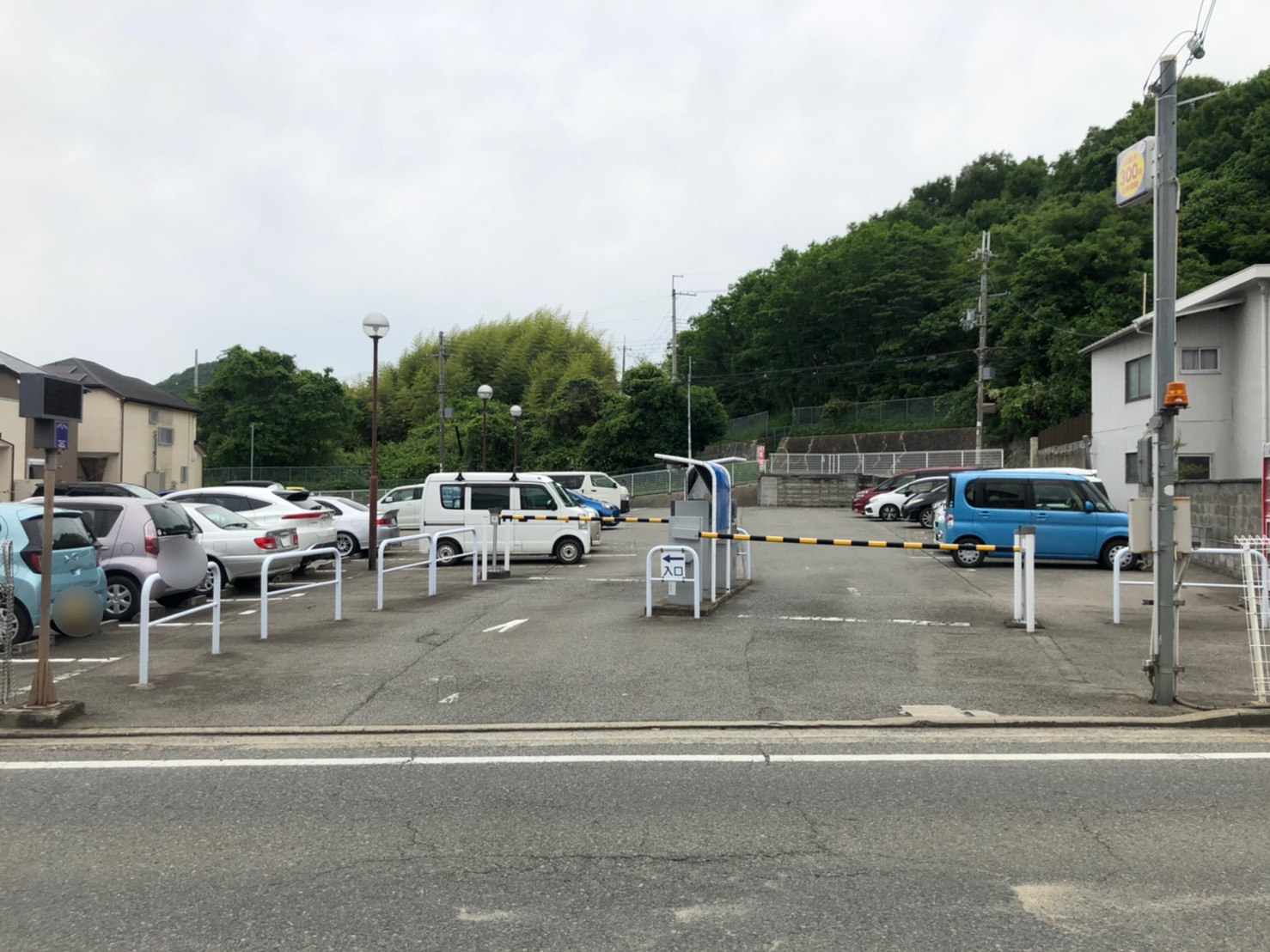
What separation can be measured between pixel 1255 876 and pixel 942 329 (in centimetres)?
5737

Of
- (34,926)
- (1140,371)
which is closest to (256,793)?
(34,926)

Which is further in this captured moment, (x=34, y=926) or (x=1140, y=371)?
(x=1140, y=371)

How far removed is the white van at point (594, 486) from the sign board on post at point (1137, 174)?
907 inches

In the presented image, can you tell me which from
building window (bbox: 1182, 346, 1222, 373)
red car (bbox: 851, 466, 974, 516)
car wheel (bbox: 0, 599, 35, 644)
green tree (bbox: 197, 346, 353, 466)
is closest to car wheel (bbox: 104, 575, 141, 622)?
car wheel (bbox: 0, 599, 35, 644)

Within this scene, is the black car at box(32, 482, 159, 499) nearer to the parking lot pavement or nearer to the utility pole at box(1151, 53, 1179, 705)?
the parking lot pavement

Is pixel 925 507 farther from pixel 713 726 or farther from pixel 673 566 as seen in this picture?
pixel 713 726

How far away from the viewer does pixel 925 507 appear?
31266 mm

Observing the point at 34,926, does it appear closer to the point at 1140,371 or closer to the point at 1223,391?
the point at 1223,391

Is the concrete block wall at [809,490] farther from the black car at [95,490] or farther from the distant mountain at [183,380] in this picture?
the distant mountain at [183,380]

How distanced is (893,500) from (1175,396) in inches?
1062

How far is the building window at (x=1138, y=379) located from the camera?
26.9 m

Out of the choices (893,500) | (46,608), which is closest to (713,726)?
(46,608)

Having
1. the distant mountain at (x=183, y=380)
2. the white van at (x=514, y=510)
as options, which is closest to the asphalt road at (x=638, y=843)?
the white van at (x=514, y=510)

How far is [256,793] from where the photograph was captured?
231 inches
